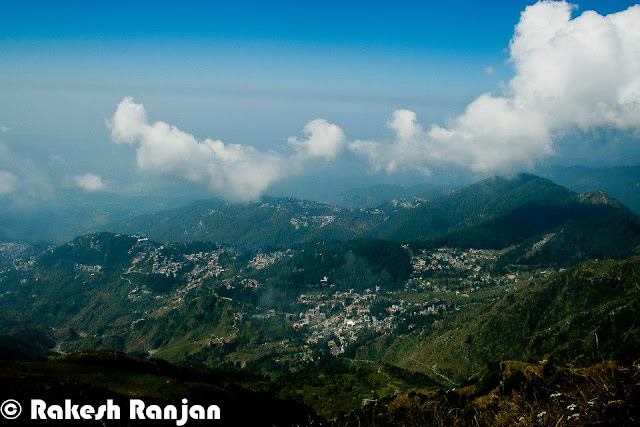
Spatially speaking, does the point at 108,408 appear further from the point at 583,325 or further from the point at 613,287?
the point at 613,287

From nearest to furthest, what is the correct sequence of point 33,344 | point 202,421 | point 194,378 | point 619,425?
point 619,425, point 202,421, point 194,378, point 33,344

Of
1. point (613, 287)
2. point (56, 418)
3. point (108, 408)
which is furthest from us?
point (613, 287)

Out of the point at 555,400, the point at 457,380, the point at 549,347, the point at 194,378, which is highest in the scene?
the point at 555,400

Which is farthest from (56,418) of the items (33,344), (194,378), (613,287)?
(33,344)

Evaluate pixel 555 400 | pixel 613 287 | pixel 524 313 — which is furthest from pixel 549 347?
pixel 555 400

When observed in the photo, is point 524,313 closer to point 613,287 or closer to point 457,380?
point 613,287

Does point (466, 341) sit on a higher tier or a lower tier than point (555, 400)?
lower

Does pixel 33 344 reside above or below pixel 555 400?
below

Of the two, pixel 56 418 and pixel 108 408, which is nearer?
pixel 56 418

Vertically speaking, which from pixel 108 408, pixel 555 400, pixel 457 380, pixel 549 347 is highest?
pixel 555 400
